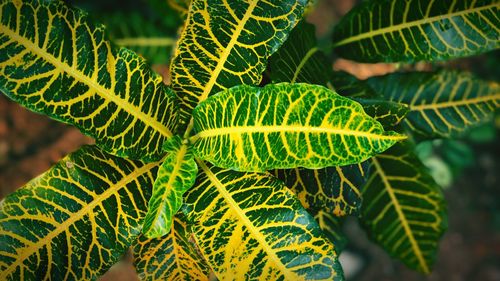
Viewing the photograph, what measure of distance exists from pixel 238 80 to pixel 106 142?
0.90ft

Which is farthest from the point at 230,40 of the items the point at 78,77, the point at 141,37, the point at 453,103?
the point at 141,37

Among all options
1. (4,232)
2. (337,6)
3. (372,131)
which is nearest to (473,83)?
(372,131)

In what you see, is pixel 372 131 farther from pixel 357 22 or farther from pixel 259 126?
pixel 357 22

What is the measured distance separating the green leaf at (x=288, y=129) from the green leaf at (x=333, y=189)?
0.20 m

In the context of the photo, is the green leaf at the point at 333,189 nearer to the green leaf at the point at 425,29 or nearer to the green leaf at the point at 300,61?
the green leaf at the point at 300,61

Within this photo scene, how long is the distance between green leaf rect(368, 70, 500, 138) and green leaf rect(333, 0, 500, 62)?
15 centimetres

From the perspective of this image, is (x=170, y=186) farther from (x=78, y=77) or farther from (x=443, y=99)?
(x=443, y=99)

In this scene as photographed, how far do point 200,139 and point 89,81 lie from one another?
0.23 m

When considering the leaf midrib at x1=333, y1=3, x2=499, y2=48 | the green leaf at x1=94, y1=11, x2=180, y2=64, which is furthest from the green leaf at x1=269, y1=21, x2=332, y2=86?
the green leaf at x1=94, y1=11, x2=180, y2=64

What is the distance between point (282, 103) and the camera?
0.69 m

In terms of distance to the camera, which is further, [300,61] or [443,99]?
[443,99]

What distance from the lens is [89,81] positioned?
2.43 ft

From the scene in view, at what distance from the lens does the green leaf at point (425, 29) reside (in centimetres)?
93

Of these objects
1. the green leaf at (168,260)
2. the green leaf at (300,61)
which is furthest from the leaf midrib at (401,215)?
the green leaf at (168,260)
